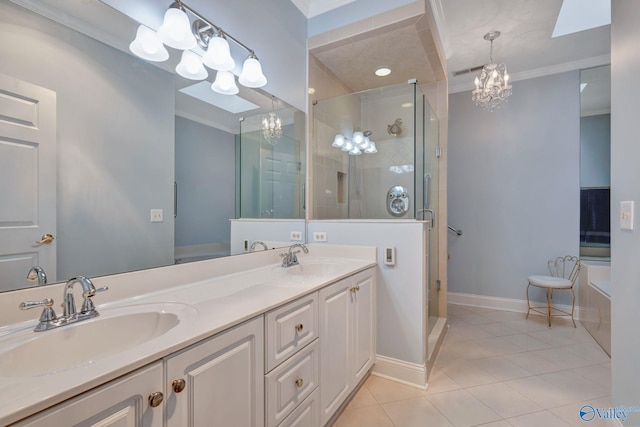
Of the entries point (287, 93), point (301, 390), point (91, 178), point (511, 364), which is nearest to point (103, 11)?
point (91, 178)

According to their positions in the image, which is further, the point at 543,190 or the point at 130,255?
the point at 543,190

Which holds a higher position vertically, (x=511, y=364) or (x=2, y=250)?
(x=2, y=250)

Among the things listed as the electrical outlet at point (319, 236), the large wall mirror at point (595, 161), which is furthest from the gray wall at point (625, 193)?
the large wall mirror at point (595, 161)

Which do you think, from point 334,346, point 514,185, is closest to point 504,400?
point 334,346

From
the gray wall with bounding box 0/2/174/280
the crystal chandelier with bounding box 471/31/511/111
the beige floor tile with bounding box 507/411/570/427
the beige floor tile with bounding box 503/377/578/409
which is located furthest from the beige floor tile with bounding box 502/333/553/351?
the gray wall with bounding box 0/2/174/280

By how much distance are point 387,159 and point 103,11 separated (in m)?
2.25

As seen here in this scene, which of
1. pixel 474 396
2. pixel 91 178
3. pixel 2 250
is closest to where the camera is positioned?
pixel 2 250

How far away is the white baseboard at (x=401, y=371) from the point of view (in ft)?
6.26

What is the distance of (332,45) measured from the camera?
7.67 ft

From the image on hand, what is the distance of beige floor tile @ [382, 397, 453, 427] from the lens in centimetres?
157

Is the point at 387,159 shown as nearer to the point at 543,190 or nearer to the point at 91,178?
the point at 543,190

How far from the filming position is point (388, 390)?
188cm

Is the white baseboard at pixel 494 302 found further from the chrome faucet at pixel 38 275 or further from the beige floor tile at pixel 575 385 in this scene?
the chrome faucet at pixel 38 275

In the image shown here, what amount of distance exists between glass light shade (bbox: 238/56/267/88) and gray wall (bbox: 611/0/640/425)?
1834 millimetres
